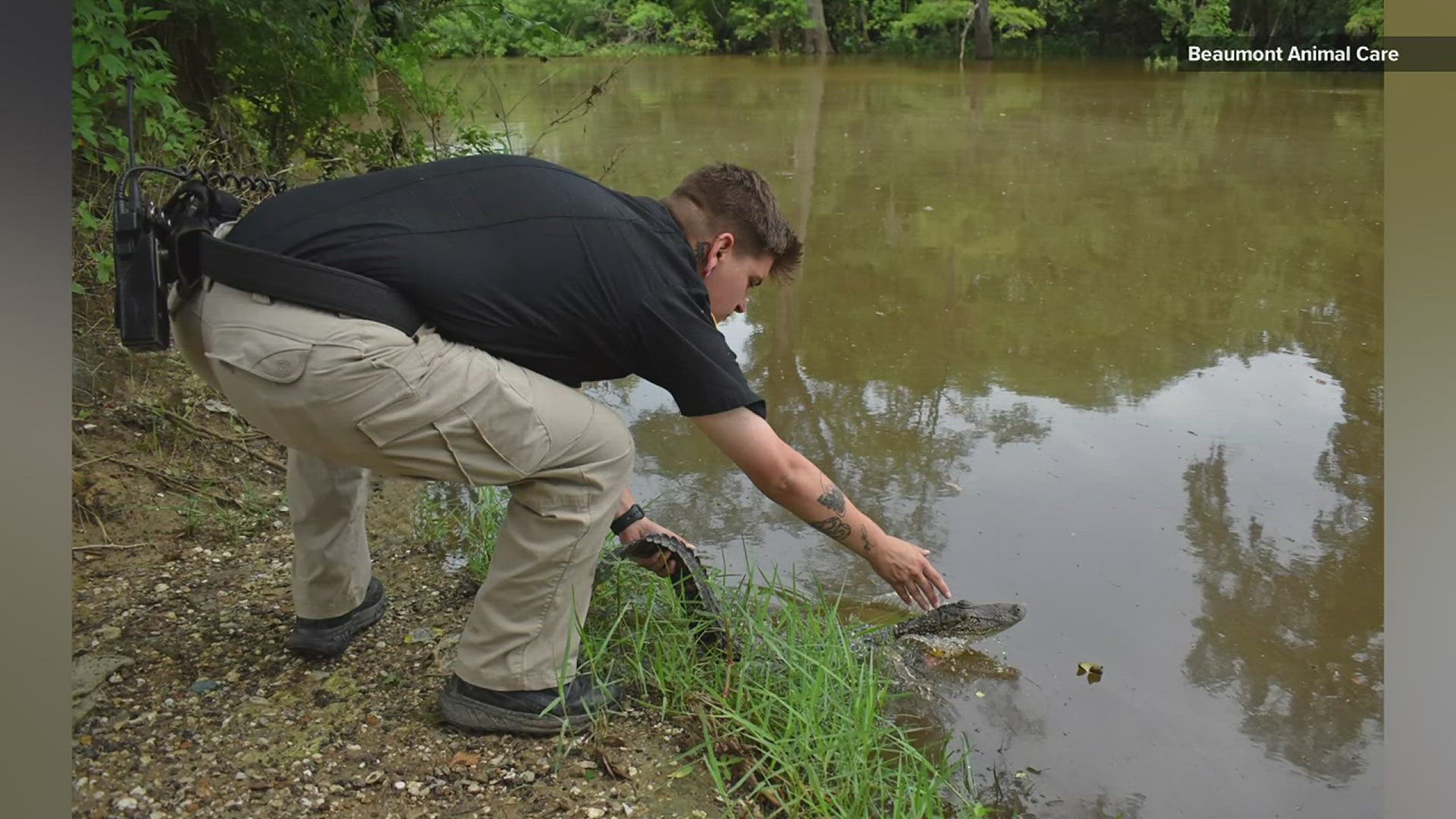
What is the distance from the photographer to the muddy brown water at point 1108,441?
3.23 m

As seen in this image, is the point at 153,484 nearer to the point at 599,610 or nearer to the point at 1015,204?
the point at 599,610

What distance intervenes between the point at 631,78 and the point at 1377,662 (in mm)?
19295

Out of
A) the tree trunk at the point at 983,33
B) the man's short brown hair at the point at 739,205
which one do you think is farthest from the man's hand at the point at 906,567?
the tree trunk at the point at 983,33

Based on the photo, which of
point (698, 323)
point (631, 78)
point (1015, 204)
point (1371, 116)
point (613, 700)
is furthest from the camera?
point (631, 78)

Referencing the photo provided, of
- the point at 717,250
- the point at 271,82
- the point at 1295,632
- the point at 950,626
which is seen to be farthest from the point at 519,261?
the point at 271,82

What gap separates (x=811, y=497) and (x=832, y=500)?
60 mm

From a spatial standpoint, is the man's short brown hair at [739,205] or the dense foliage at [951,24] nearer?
the man's short brown hair at [739,205]

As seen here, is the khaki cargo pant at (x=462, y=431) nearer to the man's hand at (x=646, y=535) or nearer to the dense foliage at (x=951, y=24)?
the man's hand at (x=646, y=535)

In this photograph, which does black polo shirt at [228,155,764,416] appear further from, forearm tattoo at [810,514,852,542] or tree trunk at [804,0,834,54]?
tree trunk at [804,0,834,54]

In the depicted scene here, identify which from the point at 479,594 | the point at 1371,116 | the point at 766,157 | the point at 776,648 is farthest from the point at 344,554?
the point at 1371,116

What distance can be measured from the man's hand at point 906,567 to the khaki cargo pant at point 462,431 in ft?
1.98

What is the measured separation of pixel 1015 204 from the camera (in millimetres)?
8977

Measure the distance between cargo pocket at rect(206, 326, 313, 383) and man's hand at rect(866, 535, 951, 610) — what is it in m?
1.28

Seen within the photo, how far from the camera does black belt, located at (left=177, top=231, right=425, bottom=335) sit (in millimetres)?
2195
